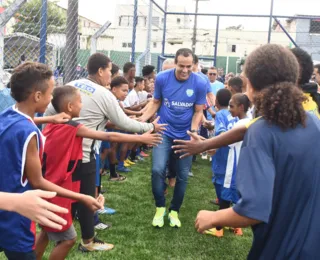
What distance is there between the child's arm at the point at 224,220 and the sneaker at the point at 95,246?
2.27 metres

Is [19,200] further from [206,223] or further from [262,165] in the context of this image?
[262,165]

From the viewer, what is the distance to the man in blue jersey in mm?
4516

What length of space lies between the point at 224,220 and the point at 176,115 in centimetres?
299

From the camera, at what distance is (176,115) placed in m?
4.57

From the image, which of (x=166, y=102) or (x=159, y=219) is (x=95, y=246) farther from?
(x=166, y=102)

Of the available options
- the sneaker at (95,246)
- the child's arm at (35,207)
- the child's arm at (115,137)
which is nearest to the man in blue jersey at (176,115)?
the sneaker at (95,246)

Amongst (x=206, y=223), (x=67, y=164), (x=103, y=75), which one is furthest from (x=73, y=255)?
(x=206, y=223)

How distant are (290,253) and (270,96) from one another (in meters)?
0.69

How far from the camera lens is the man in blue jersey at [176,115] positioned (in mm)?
4516

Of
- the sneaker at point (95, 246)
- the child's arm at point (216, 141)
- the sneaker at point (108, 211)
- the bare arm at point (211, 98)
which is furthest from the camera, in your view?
the bare arm at point (211, 98)

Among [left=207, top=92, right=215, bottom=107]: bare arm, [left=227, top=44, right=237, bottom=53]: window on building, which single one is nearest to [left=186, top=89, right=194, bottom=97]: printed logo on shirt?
[left=207, top=92, right=215, bottom=107]: bare arm

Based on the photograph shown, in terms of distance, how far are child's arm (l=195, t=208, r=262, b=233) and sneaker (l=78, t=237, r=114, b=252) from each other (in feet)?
7.46

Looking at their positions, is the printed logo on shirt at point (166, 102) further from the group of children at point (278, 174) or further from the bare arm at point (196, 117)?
the group of children at point (278, 174)

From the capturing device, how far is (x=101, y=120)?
3.60 metres
